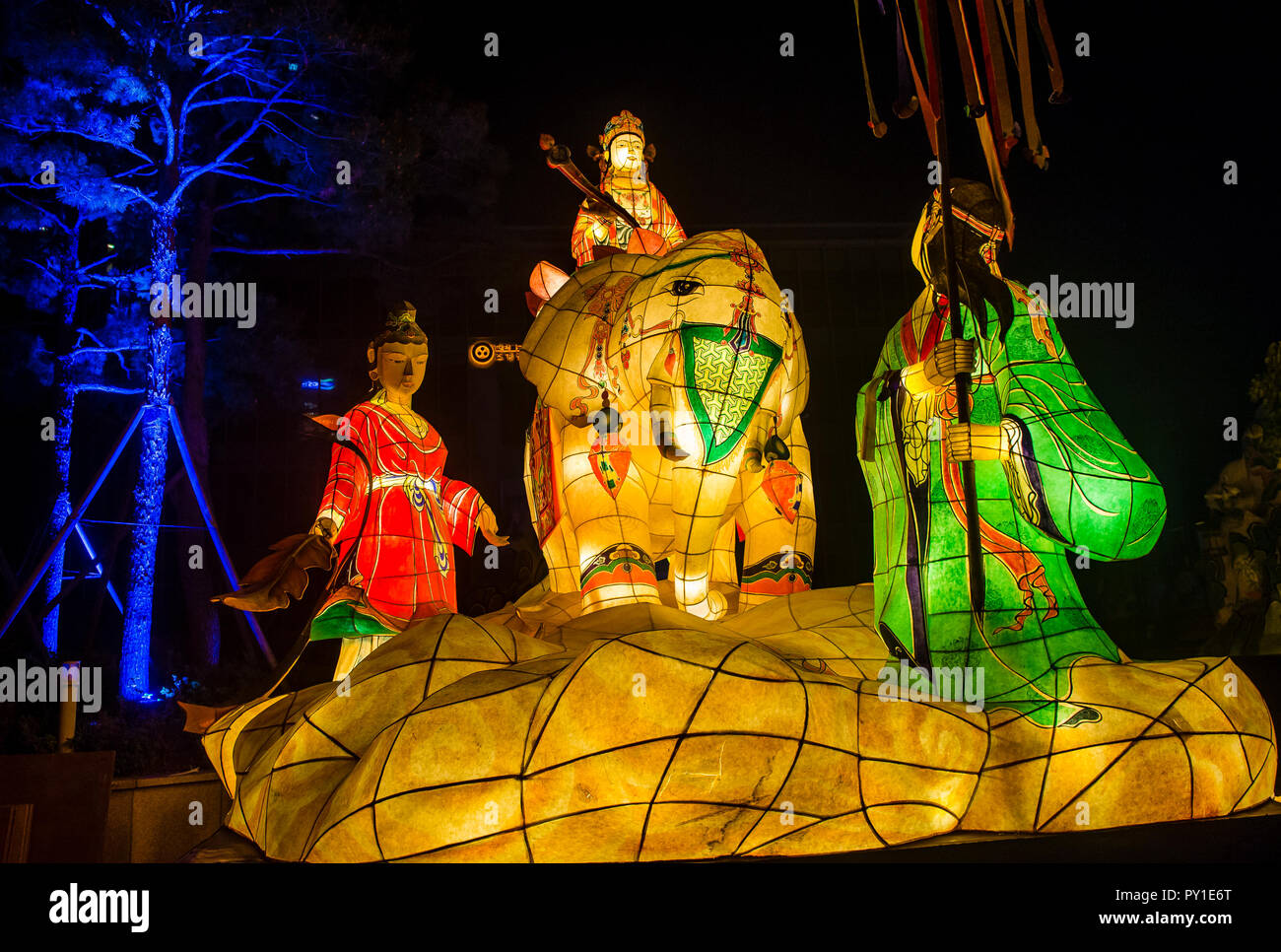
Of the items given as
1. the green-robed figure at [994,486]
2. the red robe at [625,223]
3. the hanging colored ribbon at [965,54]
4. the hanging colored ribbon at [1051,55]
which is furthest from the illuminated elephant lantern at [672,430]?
the hanging colored ribbon at [1051,55]

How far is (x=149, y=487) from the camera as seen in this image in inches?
287

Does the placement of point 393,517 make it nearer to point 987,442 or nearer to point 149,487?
point 987,442

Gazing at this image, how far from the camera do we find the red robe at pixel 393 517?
4965 mm

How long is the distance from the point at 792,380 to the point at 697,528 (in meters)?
0.76

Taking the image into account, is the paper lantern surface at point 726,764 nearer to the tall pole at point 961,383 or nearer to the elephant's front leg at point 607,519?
the tall pole at point 961,383

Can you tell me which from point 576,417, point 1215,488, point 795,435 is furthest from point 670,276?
point 1215,488

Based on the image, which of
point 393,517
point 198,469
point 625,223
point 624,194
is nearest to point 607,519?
point 393,517

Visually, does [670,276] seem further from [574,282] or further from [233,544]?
[233,544]

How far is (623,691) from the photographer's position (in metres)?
3.18

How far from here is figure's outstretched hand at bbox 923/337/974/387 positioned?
11.3 ft

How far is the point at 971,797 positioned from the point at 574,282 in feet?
8.96

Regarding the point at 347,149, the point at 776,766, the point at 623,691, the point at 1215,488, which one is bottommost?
the point at 776,766

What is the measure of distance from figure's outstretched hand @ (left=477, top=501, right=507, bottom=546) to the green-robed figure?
1778 millimetres
